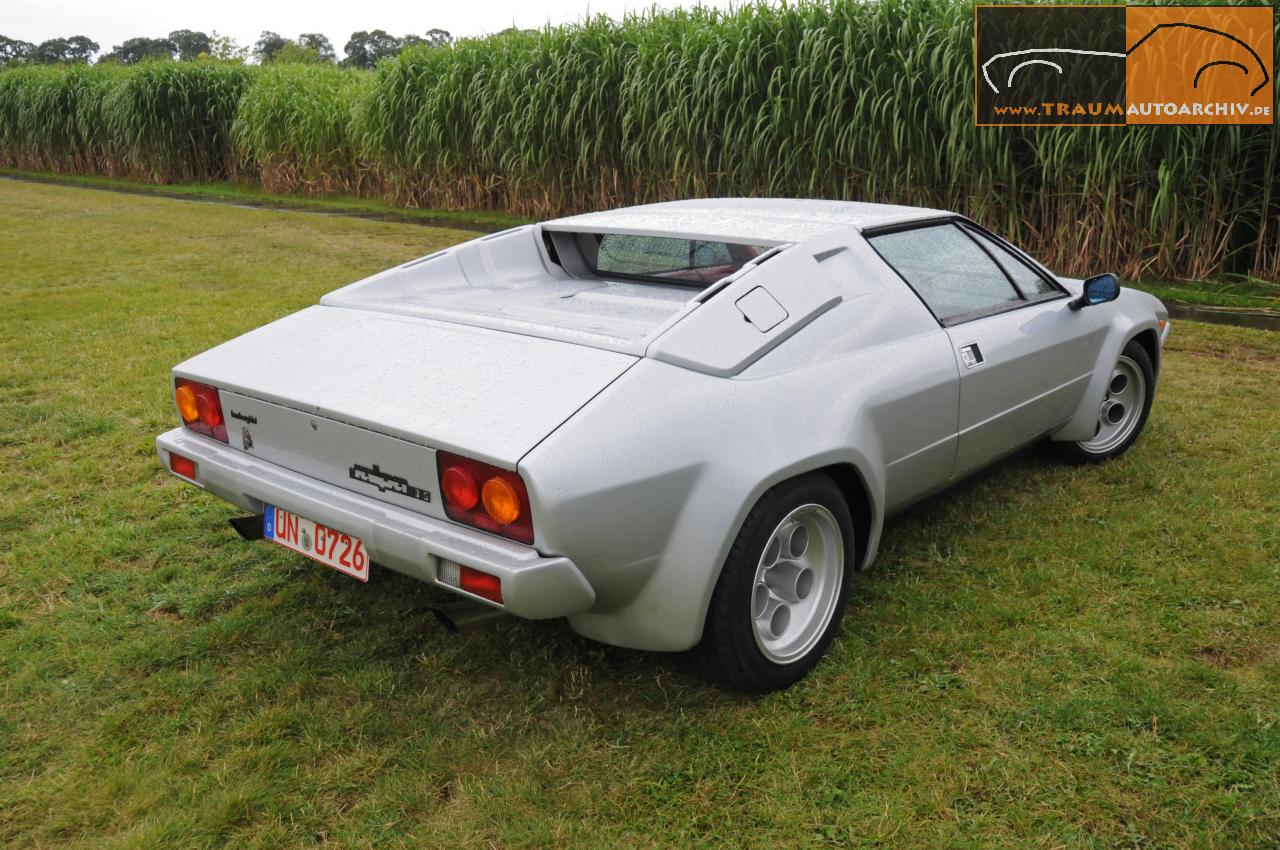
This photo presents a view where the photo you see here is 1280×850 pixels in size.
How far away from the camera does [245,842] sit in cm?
220

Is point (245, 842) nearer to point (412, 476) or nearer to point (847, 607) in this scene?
point (412, 476)

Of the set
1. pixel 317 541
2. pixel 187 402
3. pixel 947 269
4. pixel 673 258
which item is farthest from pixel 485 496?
pixel 947 269

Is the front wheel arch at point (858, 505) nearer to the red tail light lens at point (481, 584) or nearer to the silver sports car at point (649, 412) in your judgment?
the silver sports car at point (649, 412)

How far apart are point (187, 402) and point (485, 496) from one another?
129 centimetres

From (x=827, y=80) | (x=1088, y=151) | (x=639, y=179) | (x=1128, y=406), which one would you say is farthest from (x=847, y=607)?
(x=639, y=179)

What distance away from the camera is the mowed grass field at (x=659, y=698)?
2.26m

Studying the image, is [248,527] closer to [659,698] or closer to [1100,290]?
[659,698]

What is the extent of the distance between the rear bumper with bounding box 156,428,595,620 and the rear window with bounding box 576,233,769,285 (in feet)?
4.47

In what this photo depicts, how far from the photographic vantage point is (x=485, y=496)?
7.52 feet

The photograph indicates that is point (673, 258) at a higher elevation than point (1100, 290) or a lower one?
higher

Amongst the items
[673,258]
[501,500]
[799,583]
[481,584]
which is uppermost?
[673,258]

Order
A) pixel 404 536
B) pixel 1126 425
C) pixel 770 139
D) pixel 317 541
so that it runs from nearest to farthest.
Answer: pixel 404 536
pixel 317 541
pixel 1126 425
pixel 770 139

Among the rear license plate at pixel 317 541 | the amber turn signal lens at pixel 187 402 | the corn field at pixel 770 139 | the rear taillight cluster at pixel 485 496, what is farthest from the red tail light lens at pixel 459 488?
the corn field at pixel 770 139

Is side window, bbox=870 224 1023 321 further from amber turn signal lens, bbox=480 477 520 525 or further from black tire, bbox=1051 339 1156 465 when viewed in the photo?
amber turn signal lens, bbox=480 477 520 525
